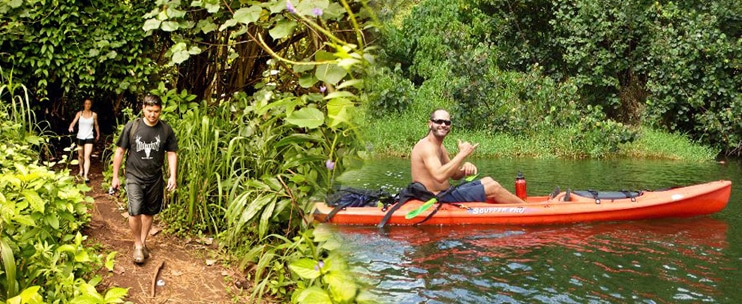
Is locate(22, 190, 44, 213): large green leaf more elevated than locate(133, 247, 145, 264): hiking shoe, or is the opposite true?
locate(22, 190, 44, 213): large green leaf

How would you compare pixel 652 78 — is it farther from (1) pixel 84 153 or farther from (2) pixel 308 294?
(2) pixel 308 294

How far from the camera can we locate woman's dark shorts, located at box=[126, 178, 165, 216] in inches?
158

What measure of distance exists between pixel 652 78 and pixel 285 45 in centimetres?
1245

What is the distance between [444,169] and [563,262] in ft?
3.34

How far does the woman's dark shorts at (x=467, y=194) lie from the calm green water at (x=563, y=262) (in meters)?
0.22

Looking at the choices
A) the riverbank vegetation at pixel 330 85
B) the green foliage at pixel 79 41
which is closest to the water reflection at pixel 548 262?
the riverbank vegetation at pixel 330 85

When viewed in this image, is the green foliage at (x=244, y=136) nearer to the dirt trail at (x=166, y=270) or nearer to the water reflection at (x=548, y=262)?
the dirt trail at (x=166, y=270)

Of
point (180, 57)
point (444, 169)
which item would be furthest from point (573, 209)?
point (180, 57)

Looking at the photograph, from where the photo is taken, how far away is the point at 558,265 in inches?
187

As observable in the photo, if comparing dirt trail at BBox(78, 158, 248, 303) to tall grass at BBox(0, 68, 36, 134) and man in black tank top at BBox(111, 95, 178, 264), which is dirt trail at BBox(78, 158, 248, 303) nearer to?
man in black tank top at BBox(111, 95, 178, 264)

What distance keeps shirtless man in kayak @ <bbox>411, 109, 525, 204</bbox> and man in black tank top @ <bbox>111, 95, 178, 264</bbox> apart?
1683 mm

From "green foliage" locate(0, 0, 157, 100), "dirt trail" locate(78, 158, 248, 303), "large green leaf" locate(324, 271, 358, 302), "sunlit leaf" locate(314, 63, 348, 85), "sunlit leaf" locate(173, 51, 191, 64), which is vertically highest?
"green foliage" locate(0, 0, 157, 100)

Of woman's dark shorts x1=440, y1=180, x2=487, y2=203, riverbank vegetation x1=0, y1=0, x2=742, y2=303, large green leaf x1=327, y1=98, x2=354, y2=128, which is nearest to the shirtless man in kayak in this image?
woman's dark shorts x1=440, y1=180, x2=487, y2=203

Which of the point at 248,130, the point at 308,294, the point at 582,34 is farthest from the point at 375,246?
the point at 582,34
